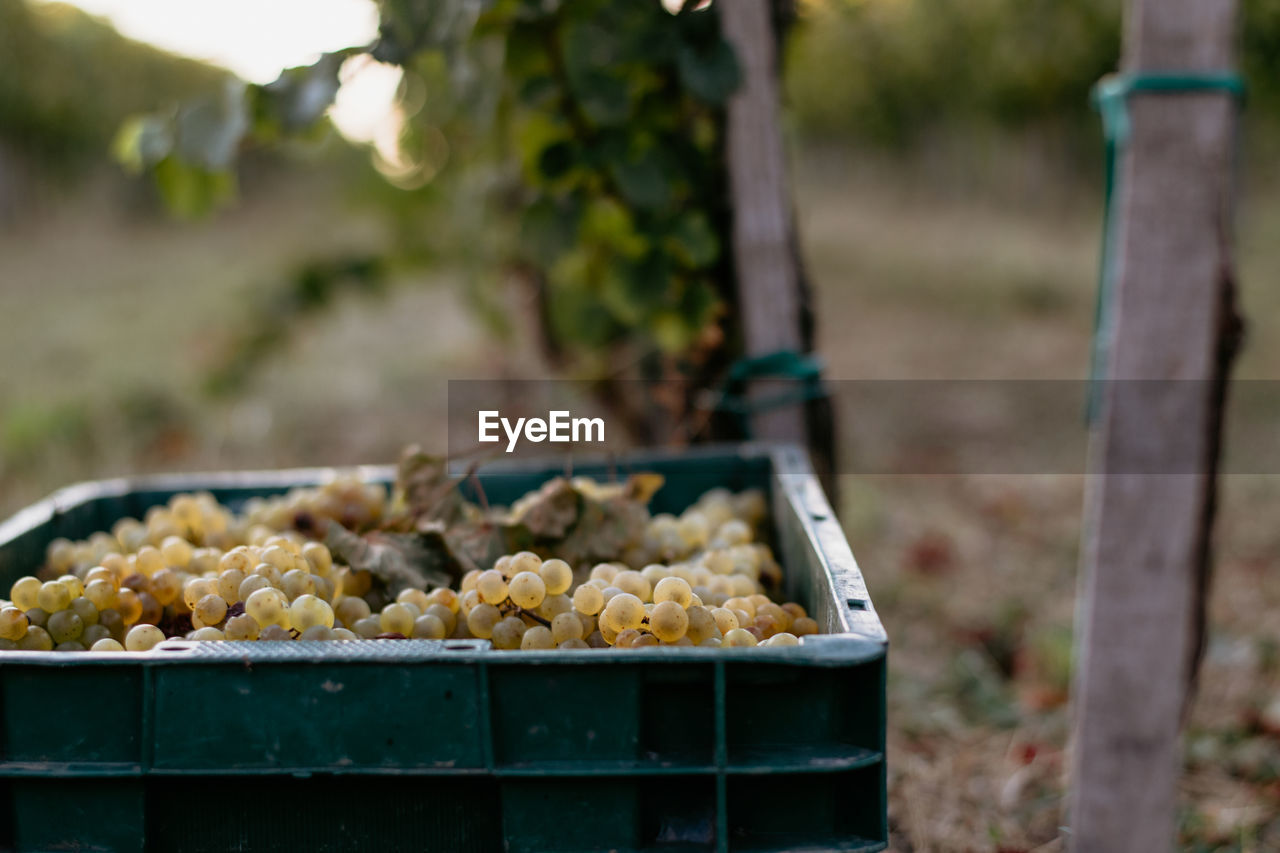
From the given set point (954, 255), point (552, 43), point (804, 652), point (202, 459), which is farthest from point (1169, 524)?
point (954, 255)

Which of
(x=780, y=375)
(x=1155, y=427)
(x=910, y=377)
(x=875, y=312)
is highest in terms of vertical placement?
(x=875, y=312)

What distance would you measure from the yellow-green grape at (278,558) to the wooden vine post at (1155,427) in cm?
121

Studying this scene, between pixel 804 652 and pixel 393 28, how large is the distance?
1457mm

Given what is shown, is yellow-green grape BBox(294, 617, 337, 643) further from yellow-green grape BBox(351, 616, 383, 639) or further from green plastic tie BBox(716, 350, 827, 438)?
Result: green plastic tie BBox(716, 350, 827, 438)

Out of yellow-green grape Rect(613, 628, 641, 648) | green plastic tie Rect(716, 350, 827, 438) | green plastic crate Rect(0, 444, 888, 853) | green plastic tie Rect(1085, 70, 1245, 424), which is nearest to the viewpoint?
green plastic crate Rect(0, 444, 888, 853)

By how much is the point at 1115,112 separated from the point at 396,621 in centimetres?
131

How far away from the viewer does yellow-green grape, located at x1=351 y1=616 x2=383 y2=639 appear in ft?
3.81

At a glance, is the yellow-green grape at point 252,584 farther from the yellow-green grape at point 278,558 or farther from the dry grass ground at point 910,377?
the dry grass ground at point 910,377

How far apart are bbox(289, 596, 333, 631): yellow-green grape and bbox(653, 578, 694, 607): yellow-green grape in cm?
38

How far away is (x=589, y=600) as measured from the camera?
1137 millimetres

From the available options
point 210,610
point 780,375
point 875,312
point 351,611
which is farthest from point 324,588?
point 875,312

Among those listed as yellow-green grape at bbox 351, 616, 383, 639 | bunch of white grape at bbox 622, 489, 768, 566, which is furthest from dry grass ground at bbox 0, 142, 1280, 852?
yellow-green grape at bbox 351, 616, 383, 639

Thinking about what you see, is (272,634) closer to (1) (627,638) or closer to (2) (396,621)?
(2) (396,621)

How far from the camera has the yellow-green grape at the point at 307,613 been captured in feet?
3.65
